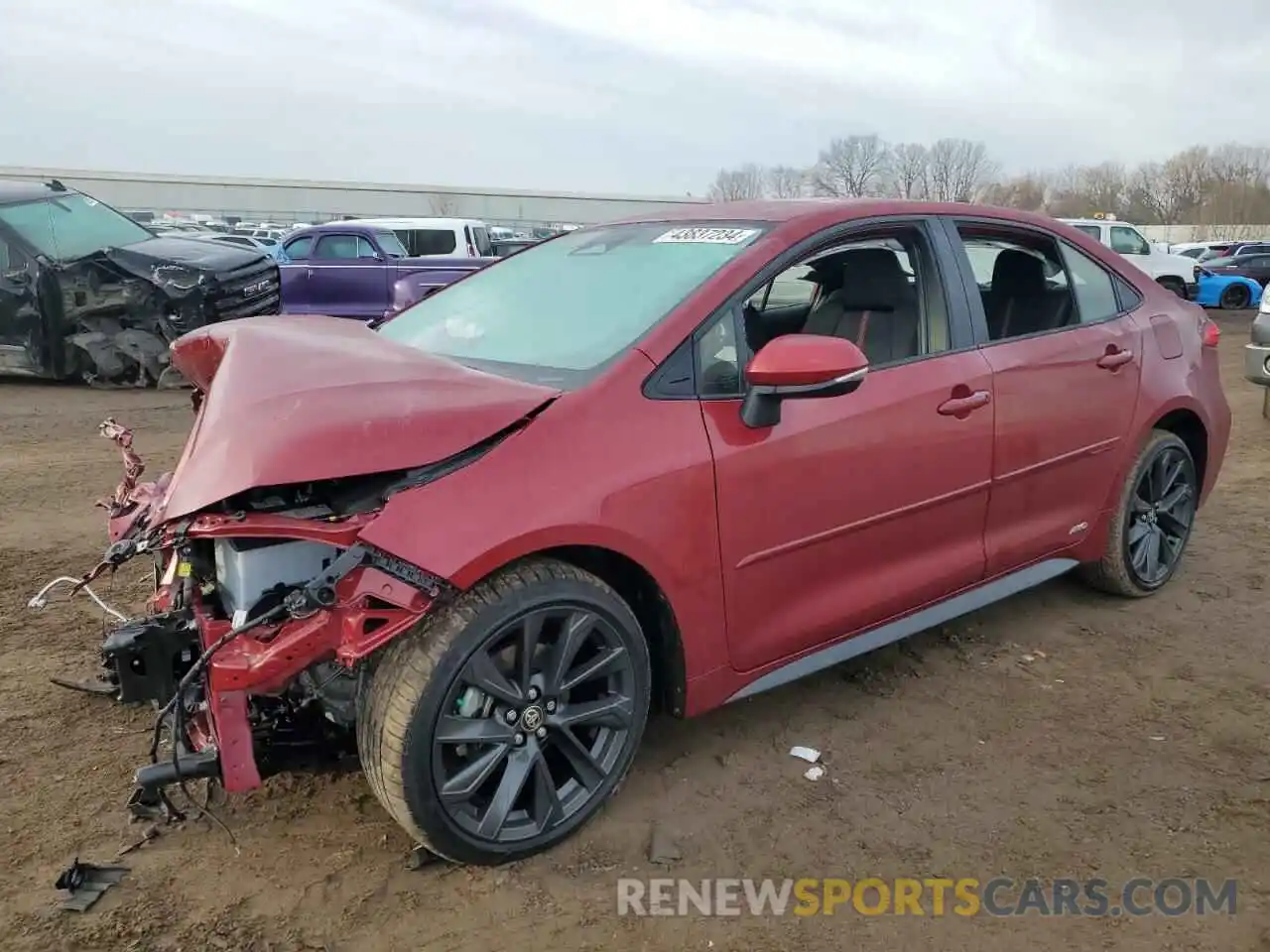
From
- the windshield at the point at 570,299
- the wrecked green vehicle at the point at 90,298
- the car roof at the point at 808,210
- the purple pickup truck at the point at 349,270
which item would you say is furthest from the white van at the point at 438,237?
the car roof at the point at 808,210

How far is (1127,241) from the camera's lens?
59.3 feet

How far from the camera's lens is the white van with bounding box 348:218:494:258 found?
50.0 feet

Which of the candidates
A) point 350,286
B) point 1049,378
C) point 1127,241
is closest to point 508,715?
point 1049,378

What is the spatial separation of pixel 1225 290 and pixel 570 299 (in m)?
22.7

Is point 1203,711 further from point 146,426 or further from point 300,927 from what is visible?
point 146,426

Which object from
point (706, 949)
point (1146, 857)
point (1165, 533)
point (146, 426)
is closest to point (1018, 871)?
point (1146, 857)

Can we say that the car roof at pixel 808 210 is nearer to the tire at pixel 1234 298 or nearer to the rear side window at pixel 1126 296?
the rear side window at pixel 1126 296

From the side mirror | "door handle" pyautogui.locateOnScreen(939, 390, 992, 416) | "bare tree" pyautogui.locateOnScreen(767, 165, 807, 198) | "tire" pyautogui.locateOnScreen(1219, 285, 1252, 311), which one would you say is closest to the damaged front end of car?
the side mirror

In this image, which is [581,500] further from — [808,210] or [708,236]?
[808,210]

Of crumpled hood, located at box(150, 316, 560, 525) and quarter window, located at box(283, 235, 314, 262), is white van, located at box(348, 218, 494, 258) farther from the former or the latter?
crumpled hood, located at box(150, 316, 560, 525)

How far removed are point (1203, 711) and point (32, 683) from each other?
4101mm

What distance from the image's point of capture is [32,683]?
3484 mm

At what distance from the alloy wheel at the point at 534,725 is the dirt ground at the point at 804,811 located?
147 millimetres

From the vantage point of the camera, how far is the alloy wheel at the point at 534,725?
2471mm
